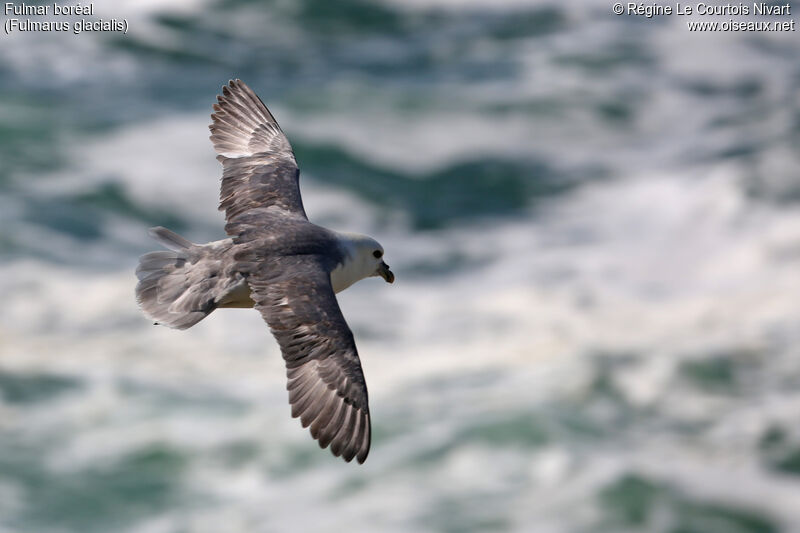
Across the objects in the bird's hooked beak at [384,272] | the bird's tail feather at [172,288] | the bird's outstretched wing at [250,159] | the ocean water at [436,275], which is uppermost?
the ocean water at [436,275]

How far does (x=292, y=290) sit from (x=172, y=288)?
963mm

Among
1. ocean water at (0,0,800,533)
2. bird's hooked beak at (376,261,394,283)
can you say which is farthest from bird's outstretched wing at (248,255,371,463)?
ocean water at (0,0,800,533)

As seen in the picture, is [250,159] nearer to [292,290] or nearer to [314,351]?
[292,290]

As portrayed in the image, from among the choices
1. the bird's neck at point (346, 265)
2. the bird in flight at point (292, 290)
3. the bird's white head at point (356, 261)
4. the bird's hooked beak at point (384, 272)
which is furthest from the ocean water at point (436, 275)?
the bird in flight at point (292, 290)

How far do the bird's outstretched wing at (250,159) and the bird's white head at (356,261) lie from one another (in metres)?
0.60

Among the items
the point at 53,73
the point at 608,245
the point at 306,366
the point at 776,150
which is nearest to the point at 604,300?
the point at 608,245

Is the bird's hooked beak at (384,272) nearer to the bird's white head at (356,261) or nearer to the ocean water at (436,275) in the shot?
the bird's white head at (356,261)

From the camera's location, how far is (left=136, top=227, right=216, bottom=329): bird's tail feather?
335 inches

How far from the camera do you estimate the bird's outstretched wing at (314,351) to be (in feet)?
26.8

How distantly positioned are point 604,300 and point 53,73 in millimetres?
24742

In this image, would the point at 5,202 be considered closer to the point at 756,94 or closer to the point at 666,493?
the point at 666,493

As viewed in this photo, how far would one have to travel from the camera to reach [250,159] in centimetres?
1027

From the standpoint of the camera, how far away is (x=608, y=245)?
4259cm

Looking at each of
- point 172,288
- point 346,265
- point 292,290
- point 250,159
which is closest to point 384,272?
point 346,265
